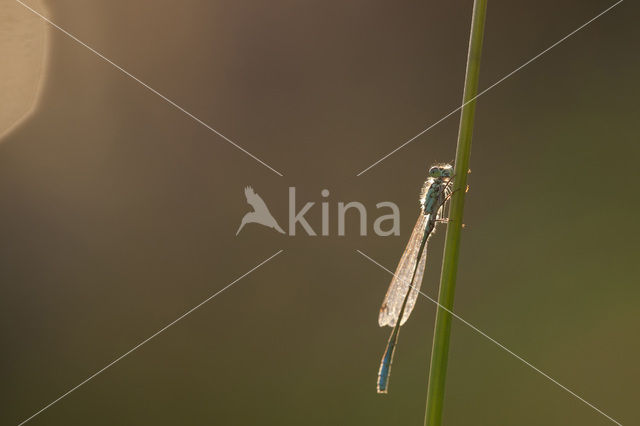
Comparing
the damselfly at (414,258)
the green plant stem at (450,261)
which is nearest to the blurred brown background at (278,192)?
the damselfly at (414,258)

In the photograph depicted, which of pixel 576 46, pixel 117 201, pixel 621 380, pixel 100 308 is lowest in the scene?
pixel 621 380

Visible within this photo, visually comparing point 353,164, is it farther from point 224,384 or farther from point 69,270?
point 69,270

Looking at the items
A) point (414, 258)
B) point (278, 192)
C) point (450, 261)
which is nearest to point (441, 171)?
point (414, 258)

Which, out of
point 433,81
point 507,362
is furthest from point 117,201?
point 507,362

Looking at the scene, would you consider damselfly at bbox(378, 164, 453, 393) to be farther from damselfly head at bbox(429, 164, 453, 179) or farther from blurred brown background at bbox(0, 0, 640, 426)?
blurred brown background at bbox(0, 0, 640, 426)

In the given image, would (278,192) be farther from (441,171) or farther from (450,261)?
(450,261)

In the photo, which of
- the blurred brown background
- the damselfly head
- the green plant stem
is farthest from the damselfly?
the blurred brown background
